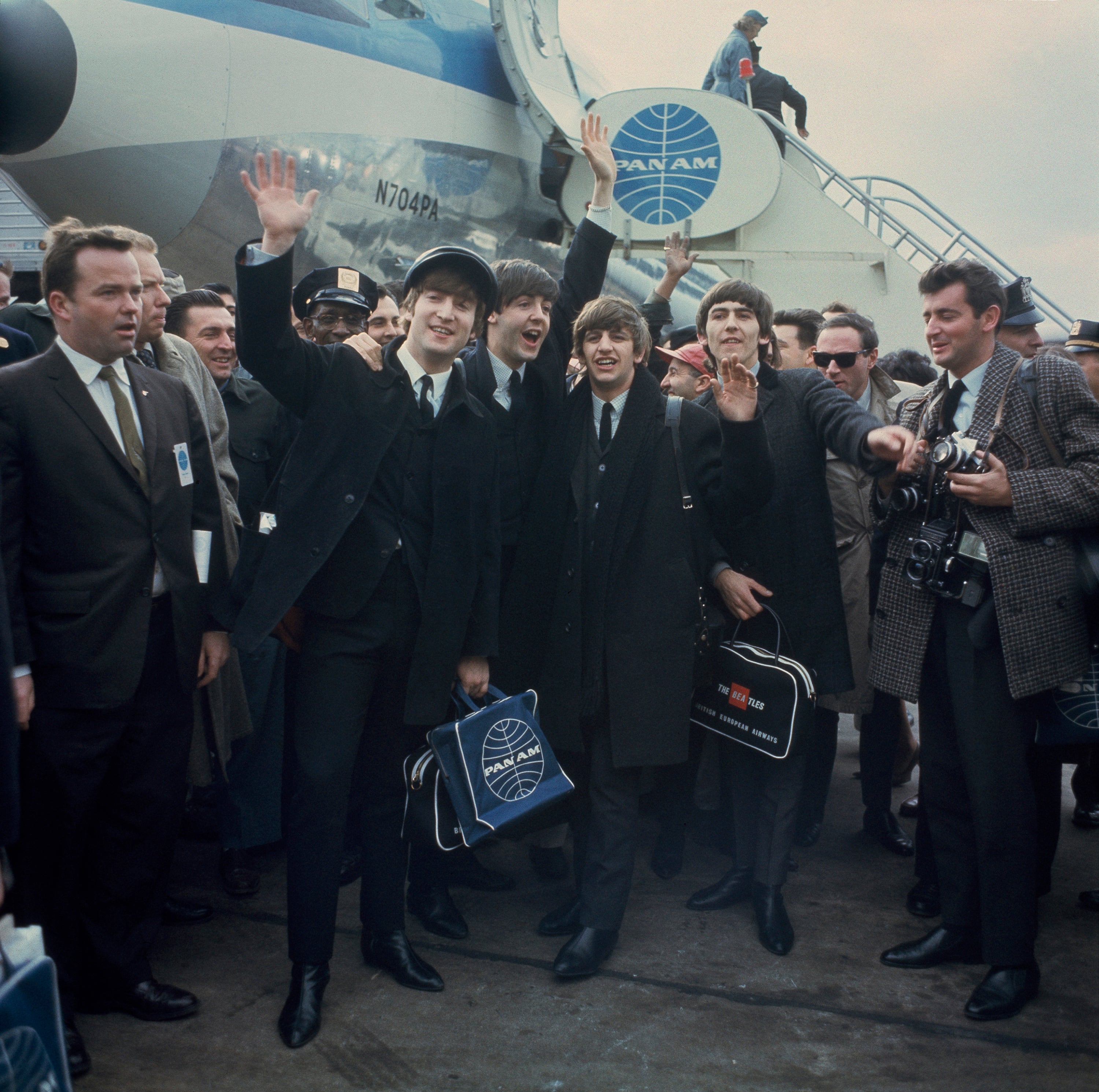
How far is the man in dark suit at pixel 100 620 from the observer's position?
224cm

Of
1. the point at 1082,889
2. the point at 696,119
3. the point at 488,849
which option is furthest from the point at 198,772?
→ the point at 696,119

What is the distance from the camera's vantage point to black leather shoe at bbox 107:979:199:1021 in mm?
2449

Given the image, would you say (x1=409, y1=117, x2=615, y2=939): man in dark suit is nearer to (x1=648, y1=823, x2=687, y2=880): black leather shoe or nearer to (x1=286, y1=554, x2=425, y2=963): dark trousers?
(x1=286, y1=554, x2=425, y2=963): dark trousers

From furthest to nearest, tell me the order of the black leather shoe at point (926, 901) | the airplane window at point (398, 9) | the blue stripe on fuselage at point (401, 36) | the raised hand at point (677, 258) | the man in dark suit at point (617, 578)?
the airplane window at point (398, 9)
the blue stripe on fuselage at point (401, 36)
the raised hand at point (677, 258)
the black leather shoe at point (926, 901)
the man in dark suit at point (617, 578)

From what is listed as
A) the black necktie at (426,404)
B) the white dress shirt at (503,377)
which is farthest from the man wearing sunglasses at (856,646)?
the black necktie at (426,404)

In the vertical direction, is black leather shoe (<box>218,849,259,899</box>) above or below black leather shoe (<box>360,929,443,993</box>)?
below

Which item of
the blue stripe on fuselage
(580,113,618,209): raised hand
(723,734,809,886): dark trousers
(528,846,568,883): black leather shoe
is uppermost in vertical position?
the blue stripe on fuselage

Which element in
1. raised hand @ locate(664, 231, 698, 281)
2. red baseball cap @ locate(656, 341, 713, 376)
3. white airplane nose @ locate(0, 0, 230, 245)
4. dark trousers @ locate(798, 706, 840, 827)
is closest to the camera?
dark trousers @ locate(798, 706, 840, 827)

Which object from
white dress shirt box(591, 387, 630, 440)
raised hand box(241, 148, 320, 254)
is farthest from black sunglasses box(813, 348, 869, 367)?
raised hand box(241, 148, 320, 254)

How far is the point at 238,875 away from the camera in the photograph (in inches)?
126

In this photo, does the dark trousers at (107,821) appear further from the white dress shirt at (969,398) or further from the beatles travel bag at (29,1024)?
the white dress shirt at (969,398)

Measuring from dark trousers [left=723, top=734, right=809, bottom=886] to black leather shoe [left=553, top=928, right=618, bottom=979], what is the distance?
54 centimetres

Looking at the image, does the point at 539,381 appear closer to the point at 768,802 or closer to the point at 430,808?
the point at 430,808

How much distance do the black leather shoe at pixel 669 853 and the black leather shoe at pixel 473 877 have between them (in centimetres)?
52
